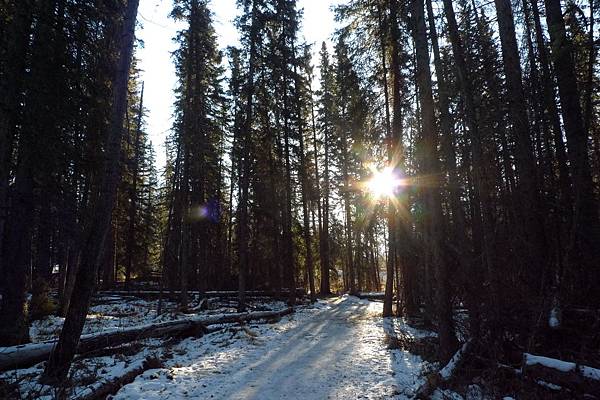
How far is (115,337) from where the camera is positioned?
8367mm

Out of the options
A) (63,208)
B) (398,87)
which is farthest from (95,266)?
(398,87)

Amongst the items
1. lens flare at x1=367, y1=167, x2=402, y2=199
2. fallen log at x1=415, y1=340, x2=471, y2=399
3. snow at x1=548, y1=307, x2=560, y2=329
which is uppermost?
lens flare at x1=367, y1=167, x2=402, y2=199

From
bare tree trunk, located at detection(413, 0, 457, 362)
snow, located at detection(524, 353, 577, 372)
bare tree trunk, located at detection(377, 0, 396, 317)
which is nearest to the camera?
snow, located at detection(524, 353, 577, 372)

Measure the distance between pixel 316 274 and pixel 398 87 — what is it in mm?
23615

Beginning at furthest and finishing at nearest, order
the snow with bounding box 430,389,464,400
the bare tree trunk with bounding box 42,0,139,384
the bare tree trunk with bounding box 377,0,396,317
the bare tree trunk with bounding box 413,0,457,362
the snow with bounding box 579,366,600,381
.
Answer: the bare tree trunk with bounding box 377,0,396,317 → the bare tree trunk with bounding box 413,0,457,362 → the bare tree trunk with bounding box 42,0,139,384 → the snow with bounding box 430,389,464,400 → the snow with bounding box 579,366,600,381

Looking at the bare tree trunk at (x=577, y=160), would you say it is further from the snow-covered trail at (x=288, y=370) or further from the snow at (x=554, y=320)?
the snow-covered trail at (x=288, y=370)

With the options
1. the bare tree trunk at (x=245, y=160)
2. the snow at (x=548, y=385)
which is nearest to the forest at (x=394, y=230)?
the snow at (x=548, y=385)

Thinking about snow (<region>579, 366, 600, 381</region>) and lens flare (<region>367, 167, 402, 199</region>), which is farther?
lens flare (<region>367, 167, 402, 199</region>)

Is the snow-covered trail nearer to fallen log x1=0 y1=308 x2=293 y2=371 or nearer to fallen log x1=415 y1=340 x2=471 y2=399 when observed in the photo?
fallen log x1=415 y1=340 x2=471 y2=399

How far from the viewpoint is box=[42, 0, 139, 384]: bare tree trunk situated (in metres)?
6.09

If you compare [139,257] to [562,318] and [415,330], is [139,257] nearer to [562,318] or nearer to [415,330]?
[415,330]

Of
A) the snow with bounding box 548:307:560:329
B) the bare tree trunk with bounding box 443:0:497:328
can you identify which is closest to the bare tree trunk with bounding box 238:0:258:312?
the bare tree trunk with bounding box 443:0:497:328

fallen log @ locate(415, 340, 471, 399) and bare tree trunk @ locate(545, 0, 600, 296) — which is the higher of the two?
bare tree trunk @ locate(545, 0, 600, 296)

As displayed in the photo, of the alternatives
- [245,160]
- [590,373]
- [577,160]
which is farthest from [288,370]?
[245,160]
